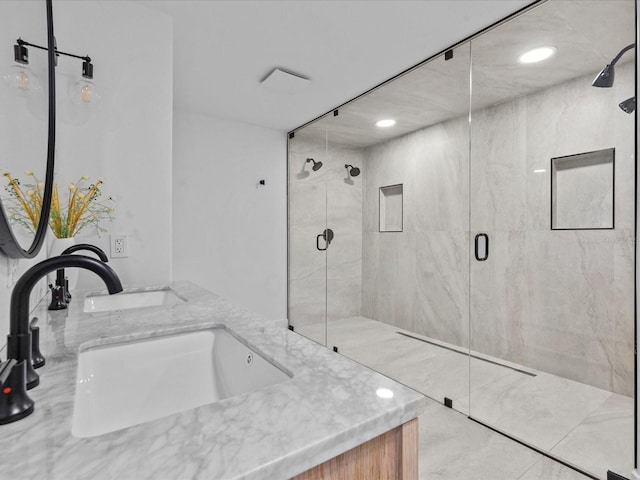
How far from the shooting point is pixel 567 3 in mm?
1684

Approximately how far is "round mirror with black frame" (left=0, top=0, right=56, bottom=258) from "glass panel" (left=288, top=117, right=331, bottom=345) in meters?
2.60

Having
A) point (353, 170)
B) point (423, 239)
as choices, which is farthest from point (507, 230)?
point (353, 170)

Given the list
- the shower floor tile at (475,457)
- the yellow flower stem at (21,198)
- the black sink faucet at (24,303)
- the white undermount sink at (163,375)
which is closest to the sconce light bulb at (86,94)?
the yellow flower stem at (21,198)

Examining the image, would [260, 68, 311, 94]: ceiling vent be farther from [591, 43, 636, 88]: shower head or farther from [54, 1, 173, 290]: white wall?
[591, 43, 636, 88]: shower head

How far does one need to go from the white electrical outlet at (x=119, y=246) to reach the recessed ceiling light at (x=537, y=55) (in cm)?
241

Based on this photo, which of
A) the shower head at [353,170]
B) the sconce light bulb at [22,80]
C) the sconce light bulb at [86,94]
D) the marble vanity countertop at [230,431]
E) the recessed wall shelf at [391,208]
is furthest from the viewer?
the shower head at [353,170]

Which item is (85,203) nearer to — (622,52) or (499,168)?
(499,168)

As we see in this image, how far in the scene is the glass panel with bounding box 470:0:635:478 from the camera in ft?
5.08

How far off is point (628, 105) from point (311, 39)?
1.74m

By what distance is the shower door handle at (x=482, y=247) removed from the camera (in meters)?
2.18

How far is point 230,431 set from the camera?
0.47 metres

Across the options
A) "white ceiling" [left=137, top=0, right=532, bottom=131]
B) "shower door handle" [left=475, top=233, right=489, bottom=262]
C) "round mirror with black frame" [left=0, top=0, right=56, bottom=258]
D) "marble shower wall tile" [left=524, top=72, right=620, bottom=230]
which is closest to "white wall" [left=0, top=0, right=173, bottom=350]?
"white ceiling" [left=137, top=0, right=532, bottom=131]

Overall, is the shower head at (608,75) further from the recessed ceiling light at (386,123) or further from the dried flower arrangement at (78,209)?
the dried flower arrangement at (78,209)

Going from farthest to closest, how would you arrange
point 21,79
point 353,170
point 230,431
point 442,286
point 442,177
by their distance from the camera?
point 353,170 < point 442,286 < point 442,177 < point 21,79 < point 230,431
